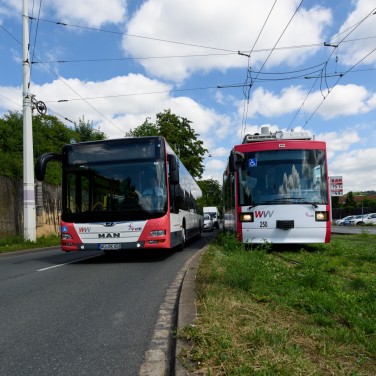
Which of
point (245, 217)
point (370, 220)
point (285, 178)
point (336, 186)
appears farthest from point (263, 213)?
point (370, 220)

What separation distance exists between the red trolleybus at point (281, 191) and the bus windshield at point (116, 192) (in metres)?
2.35

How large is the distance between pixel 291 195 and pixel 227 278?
574cm

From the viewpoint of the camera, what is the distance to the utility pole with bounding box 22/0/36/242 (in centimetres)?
1720

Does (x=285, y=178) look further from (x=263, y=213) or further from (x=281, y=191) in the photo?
(x=263, y=213)

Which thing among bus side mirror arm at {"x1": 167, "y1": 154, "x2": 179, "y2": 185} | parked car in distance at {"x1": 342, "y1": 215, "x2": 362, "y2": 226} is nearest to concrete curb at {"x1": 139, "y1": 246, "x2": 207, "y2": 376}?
bus side mirror arm at {"x1": 167, "y1": 154, "x2": 179, "y2": 185}

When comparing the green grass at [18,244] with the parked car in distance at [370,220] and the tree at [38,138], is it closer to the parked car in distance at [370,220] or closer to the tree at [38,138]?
the tree at [38,138]

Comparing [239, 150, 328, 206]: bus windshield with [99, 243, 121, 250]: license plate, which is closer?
[99, 243, 121, 250]: license plate

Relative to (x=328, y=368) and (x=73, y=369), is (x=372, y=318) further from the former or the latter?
(x=73, y=369)

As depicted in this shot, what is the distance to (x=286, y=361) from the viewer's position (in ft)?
9.40

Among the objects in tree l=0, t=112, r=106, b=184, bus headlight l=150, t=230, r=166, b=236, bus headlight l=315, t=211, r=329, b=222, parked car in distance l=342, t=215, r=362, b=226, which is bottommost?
parked car in distance l=342, t=215, r=362, b=226

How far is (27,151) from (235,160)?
997cm

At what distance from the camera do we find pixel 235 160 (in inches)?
450

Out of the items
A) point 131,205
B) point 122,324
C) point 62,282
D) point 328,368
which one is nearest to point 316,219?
point 131,205

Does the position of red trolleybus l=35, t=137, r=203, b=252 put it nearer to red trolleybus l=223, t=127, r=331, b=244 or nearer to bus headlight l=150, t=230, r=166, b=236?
bus headlight l=150, t=230, r=166, b=236
